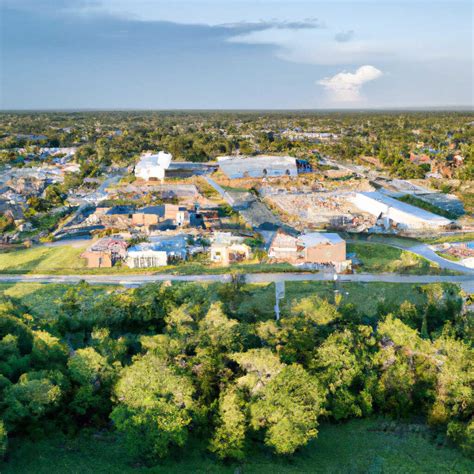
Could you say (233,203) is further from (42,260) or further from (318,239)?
(42,260)

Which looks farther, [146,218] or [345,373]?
[146,218]

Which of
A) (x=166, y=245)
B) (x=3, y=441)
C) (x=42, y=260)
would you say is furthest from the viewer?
(x=166, y=245)

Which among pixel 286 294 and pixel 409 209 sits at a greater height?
pixel 409 209

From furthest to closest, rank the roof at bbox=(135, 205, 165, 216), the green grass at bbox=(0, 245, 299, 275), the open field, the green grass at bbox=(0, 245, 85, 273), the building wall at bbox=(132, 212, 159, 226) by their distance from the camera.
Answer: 1. the roof at bbox=(135, 205, 165, 216)
2. the building wall at bbox=(132, 212, 159, 226)
3. the green grass at bbox=(0, 245, 85, 273)
4. the green grass at bbox=(0, 245, 299, 275)
5. the open field

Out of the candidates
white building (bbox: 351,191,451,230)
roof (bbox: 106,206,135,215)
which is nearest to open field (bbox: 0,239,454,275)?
white building (bbox: 351,191,451,230)

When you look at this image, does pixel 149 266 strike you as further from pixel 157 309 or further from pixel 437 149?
pixel 437 149

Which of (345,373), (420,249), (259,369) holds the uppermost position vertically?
(420,249)

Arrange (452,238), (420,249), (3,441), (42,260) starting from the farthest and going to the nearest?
(452,238), (420,249), (42,260), (3,441)

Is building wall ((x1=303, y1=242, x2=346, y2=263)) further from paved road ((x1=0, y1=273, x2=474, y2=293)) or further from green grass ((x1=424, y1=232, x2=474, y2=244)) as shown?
green grass ((x1=424, y1=232, x2=474, y2=244))

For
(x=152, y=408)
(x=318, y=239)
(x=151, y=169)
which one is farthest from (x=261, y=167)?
(x=152, y=408)
